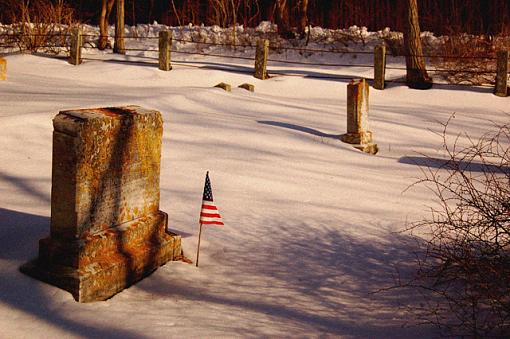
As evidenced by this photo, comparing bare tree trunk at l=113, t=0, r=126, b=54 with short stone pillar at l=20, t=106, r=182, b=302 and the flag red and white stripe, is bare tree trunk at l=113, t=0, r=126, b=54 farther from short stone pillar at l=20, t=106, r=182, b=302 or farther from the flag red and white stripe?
short stone pillar at l=20, t=106, r=182, b=302

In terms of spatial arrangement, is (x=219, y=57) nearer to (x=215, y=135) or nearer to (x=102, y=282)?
(x=215, y=135)

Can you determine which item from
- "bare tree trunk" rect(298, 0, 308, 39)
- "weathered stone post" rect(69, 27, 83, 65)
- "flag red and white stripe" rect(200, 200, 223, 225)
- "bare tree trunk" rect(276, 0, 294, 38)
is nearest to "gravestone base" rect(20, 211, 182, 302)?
"flag red and white stripe" rect(200, 200, 223, 225)

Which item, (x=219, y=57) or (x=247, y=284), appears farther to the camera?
(x=219, y=57)

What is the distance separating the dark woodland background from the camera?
Answer: 2408 centimetres

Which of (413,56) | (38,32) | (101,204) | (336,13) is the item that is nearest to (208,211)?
(101,204)

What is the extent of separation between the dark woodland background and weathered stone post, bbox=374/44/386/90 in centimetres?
418

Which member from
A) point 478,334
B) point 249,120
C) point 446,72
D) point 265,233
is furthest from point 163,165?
point 446,72

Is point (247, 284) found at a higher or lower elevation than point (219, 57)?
lower

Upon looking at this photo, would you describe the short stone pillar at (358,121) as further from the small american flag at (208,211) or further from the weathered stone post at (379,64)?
the weathered stone post at (379,64)

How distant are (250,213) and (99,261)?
2.55 m

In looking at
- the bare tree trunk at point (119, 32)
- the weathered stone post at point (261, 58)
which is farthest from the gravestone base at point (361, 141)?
the bare tree trunk at point (119, 32)

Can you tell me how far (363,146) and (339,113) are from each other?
309 centimetres

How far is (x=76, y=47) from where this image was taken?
62.8 feet

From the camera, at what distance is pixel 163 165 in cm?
937
